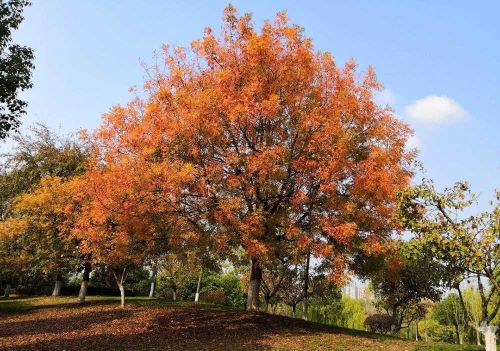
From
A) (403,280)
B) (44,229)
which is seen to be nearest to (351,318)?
(403,280)

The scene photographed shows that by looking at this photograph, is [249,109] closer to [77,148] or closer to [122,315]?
[122,315]

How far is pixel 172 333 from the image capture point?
18.7m

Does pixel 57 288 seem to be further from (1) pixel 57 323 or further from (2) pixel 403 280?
(2) pixel 403 280

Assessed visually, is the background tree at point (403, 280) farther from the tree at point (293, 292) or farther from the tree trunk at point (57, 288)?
the tree trunk at point (57, 288)

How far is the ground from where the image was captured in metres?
16.4

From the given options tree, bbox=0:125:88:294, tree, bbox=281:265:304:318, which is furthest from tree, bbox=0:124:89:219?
tree, bbox=281:265:304:318

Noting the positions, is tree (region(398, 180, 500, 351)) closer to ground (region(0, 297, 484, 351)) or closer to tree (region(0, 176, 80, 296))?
ground (region(0, 297, 484, 351))

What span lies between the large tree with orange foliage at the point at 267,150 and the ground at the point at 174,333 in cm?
355

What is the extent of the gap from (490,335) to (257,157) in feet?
35.1

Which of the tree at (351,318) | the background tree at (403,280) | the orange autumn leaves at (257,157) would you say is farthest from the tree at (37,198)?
the tree at (351,318)

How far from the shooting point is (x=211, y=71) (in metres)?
20.6

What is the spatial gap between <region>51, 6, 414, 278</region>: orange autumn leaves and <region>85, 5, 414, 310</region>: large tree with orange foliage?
0.06 m

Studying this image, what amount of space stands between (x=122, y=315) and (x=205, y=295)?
91.1 ft

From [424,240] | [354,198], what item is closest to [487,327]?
[424,240]
